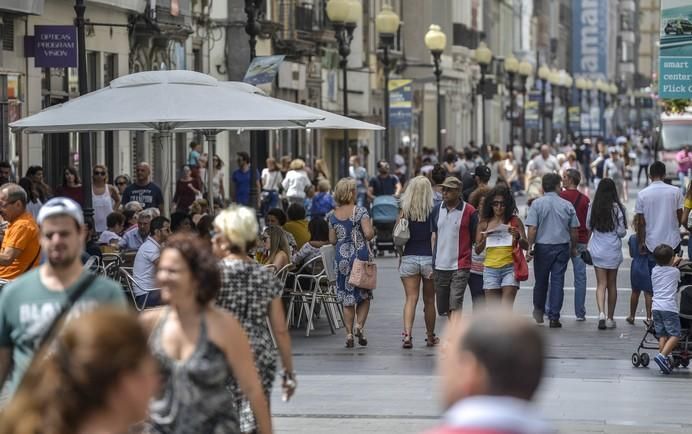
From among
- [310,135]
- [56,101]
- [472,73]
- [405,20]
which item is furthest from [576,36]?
[56,101]

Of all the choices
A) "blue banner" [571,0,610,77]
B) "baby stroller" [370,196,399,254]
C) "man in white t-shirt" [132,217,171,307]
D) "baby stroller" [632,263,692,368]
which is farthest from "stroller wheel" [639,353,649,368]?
"blue banner" [571,0,610,77]

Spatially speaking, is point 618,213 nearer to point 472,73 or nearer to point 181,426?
point 181,426

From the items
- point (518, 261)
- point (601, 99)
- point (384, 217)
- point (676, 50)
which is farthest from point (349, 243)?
point (601, 99)

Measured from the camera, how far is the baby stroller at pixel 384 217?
93.9 feet

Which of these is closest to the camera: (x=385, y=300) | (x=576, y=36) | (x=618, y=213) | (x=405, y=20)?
(x=618, y=213)

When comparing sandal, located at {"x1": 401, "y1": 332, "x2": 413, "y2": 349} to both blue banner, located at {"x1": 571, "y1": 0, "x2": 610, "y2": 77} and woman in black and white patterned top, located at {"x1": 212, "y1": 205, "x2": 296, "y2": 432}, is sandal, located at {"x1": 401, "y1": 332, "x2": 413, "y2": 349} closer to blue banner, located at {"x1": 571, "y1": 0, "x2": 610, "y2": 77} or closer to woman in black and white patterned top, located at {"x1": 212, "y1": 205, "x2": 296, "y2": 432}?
woman in black and white patterned top, located at {"x1": 212, "y1": 205, "x2": 296, "y2": 432}

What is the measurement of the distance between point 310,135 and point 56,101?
2040 centimetres

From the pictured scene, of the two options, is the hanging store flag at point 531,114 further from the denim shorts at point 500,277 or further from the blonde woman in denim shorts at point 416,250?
the denim shorts at point 500,277

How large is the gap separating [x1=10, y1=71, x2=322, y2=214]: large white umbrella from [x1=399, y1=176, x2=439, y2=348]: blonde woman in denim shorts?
1859 mm

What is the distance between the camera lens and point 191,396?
22.0 feet

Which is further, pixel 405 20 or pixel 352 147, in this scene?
pixel 405 20

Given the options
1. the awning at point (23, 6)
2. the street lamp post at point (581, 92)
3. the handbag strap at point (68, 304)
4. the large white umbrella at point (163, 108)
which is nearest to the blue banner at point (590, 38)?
the street lamp post at point (581, 92)

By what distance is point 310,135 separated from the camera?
49031mm

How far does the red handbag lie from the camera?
16609 millimetres
